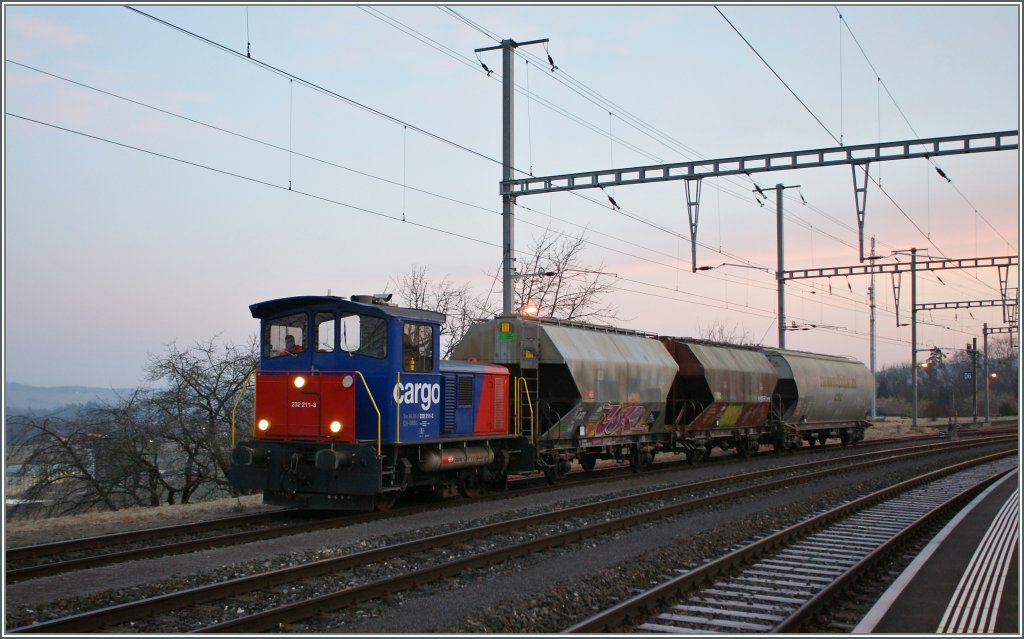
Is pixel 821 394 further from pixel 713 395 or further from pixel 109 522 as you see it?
pixel 109 522

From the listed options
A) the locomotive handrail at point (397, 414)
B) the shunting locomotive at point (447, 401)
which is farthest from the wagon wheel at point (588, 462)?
the locomotive handrail at point (397, 414)

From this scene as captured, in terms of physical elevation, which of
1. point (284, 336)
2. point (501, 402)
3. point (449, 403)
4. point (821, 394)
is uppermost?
point (284, 336)

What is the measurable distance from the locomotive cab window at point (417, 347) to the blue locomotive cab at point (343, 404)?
0.06 ft

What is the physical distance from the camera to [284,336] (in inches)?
580

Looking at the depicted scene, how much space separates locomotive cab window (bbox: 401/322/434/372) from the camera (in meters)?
14.4

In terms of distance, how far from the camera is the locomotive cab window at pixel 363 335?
46.4 ft

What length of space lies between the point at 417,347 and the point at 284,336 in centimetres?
227

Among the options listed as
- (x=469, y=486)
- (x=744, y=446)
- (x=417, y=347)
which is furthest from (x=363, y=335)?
(x=744, y=446)

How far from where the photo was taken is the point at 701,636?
719cm

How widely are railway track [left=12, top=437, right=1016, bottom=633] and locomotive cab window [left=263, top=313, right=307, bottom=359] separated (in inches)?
178

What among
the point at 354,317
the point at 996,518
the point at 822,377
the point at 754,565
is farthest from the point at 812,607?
the point at 822,377

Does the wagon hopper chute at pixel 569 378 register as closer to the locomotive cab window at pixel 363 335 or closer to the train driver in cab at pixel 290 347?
the locomotive cab window at pixel 363 335

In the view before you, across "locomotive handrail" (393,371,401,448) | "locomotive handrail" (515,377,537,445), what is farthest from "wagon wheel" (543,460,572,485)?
"locomotive handrail" (393,371,401,448)

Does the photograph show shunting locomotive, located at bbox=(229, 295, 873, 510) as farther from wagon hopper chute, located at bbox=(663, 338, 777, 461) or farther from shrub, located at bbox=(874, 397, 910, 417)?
shrub, located at bbox=(874, 397, 910, 417)
